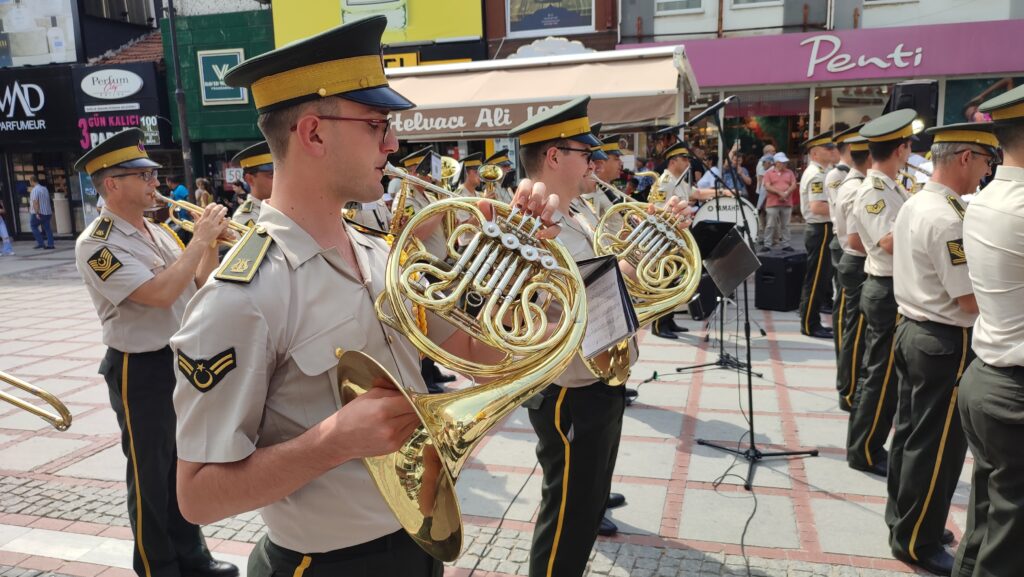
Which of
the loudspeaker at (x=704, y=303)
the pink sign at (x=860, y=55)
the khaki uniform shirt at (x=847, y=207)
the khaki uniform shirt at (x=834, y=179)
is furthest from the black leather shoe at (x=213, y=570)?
the pink sign at (x=860, y=55)

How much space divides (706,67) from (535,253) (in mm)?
13902

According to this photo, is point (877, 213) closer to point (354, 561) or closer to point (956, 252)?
point (956, 252)

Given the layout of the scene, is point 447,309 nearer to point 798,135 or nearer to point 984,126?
point 984,126

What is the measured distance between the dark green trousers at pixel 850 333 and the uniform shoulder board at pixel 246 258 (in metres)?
5.25

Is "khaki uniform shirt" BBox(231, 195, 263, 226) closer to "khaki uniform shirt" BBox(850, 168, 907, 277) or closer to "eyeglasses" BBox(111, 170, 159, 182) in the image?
"eyeglasses" BBox(111, 170, 159, 182)

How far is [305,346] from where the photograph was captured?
5.31 feet

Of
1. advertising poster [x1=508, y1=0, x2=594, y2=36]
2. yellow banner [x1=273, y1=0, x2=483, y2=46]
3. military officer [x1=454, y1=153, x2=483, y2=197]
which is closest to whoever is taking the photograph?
military officer [x1=454, y1=153, x2=483, y2=197]

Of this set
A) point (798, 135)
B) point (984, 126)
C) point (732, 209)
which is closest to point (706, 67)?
point (798, 135)

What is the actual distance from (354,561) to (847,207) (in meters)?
5.35

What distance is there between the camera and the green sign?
1822 centimetres

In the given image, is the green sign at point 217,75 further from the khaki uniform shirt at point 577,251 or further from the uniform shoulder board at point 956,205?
the uniform shoulder board at point 956,205

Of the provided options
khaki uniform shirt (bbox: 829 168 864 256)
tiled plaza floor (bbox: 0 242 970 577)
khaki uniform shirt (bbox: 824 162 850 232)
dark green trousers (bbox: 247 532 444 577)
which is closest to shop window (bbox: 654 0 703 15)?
khaki uniform shirt (bbox: 824 162 850 232)

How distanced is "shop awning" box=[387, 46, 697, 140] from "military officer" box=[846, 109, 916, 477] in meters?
3.08

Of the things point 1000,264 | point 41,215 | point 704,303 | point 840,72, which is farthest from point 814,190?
point 41,215
